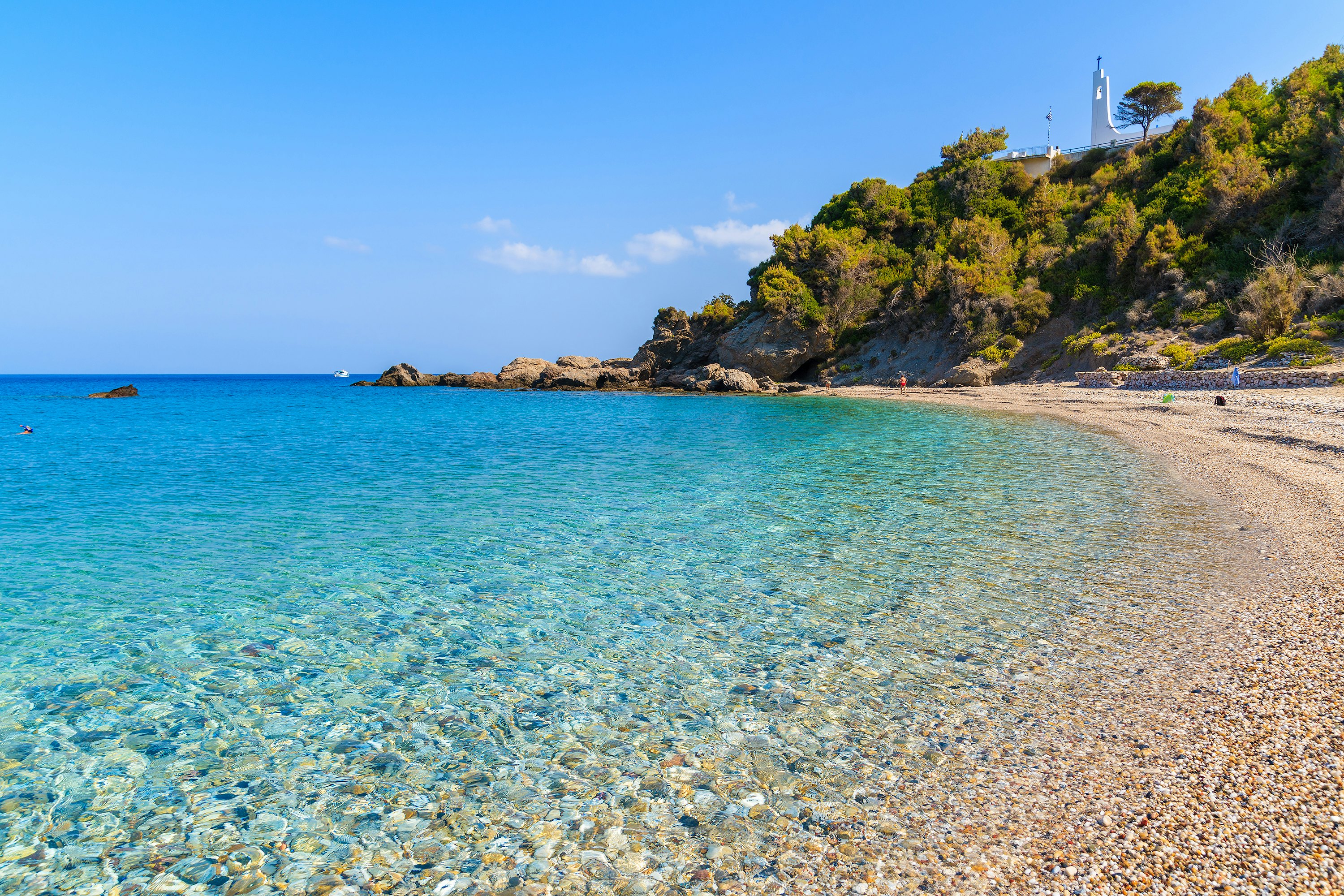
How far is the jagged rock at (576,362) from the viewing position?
65312mm

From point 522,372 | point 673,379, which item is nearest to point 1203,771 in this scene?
point 673,379

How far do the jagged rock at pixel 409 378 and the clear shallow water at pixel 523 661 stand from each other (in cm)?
7372

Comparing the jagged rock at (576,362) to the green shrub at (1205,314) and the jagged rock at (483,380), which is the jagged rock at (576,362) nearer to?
the jagged rock at (483,380)

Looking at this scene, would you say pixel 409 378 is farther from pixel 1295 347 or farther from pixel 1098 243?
pixel 1295 347

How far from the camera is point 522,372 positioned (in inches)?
2726

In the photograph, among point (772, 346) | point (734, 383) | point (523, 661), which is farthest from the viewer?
point (772, 346)

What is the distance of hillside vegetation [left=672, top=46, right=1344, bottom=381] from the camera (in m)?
32.8

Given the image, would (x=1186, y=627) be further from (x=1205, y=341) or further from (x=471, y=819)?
(x=1205, y=341)

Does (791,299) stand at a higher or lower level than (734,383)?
higher

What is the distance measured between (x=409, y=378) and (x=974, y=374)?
6778 centimetres

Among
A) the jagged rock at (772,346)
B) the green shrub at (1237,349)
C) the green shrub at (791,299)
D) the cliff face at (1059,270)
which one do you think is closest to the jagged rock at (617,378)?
the cliff face at (1059,270)

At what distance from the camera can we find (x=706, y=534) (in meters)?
9.73

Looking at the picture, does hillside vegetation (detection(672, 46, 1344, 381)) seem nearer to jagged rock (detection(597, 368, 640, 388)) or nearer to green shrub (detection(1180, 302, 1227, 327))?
green shrub (detection(1180, 302, 1227, 327))

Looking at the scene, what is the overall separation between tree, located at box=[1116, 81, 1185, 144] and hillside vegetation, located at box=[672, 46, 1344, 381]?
4.31 metres
